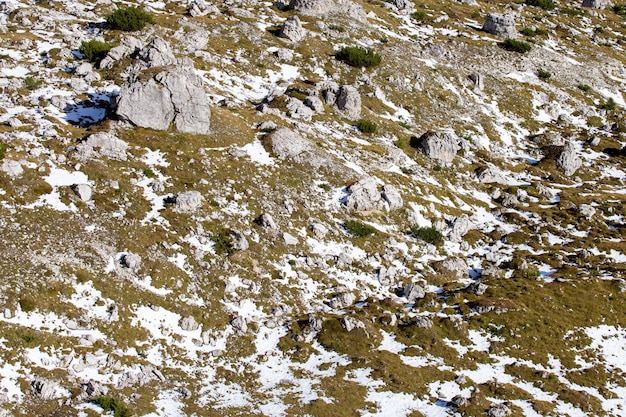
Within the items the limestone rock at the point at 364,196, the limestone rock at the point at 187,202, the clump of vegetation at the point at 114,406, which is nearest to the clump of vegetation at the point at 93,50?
the limestone rock at the point at 187,202

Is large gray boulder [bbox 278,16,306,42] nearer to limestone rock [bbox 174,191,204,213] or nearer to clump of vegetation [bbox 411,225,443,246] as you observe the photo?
clump of vegetation [bbox 411,225,443,246]

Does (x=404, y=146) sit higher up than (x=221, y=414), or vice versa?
(x=404, y=146)

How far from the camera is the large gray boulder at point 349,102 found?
221 ft

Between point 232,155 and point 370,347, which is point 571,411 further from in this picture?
point 232,155

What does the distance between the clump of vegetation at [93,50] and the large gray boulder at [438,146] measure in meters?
40.7

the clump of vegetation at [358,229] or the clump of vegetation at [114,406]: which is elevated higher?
the clump of vegetation at [358,229]

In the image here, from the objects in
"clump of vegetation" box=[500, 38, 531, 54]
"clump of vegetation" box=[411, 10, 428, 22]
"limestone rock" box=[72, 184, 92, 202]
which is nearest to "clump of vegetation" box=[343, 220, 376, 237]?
"limestone rock" box=[72, 184, 92, 202]

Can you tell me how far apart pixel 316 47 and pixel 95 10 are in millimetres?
32793

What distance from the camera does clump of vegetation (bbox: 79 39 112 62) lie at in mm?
58500

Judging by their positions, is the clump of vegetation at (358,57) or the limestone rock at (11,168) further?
the clump of vegetation at (358,57)

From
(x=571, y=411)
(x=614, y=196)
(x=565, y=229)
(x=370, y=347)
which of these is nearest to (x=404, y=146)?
(x=565, y=229)

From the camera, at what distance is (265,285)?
41625 mm

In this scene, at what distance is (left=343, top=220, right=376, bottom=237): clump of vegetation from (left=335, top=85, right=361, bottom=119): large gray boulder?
22.2 m

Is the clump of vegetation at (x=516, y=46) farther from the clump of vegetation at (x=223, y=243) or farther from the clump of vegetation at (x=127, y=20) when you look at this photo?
the clump of vegetation at (x=223, y=243)
